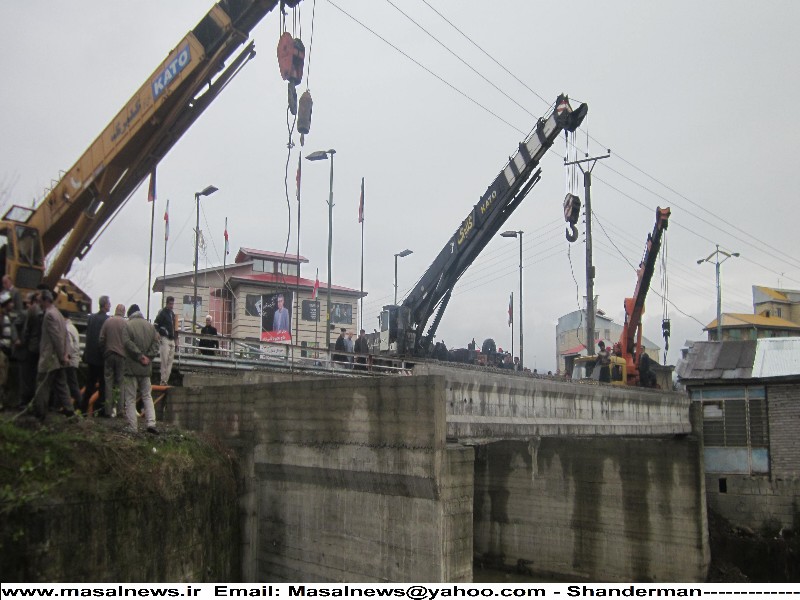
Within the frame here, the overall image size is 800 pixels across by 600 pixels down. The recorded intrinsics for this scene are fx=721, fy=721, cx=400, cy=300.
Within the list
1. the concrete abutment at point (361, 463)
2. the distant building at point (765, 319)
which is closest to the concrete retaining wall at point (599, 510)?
the concrete abutment at point (361, 463)

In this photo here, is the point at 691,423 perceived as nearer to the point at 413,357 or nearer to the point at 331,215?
the point at 413,357

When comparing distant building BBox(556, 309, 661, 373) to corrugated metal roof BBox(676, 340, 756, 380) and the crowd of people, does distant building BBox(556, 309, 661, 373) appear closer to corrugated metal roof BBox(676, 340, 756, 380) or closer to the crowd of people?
corrugated metal roof BBox(676, 340, 756, 380)

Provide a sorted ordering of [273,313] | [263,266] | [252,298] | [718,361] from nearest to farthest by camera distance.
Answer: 1. [718,361]
2. [273,313]
3. [252,298]
4. [263,266]

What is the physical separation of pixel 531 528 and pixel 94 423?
709 inches

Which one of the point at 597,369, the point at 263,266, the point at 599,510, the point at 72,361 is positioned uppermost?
the point at 263,266

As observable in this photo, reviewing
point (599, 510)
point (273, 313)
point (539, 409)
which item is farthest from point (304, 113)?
point (273, 313)

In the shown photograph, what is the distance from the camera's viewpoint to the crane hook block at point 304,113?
15.9 meters

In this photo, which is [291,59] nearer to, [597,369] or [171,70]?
[171,70]

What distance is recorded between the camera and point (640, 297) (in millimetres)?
32406

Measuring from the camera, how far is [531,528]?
2541cm

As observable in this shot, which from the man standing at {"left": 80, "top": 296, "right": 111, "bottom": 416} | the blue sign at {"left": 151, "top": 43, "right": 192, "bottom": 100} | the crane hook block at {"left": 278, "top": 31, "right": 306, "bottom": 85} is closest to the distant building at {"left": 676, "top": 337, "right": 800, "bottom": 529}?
the crane hook block at {"left": 278, "top": 31, "right": 306, "bottom": 85}

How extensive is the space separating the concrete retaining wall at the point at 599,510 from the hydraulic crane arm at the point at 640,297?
6.14 m

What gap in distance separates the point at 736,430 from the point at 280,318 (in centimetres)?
2352

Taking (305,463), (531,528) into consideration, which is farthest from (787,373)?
(305,463)
